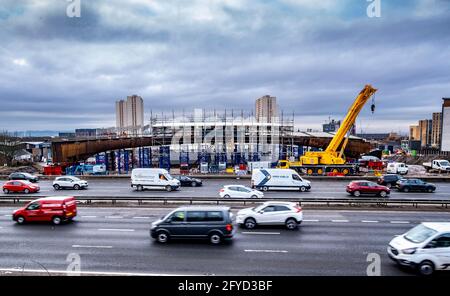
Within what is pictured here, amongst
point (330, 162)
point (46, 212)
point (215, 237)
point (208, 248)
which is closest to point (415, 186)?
point (330, 162)

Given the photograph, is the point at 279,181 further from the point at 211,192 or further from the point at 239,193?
the point at 211,192

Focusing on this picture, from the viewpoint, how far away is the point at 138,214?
17.6 meters

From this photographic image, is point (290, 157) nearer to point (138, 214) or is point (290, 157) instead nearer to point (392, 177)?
point (392, 177)

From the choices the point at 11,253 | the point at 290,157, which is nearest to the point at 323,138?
the point at 290,157

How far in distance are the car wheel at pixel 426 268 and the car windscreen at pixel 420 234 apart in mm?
669

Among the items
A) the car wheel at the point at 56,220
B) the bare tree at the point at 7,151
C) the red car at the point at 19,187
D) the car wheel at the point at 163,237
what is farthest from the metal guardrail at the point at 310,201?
the bare tree at the point at 7,151

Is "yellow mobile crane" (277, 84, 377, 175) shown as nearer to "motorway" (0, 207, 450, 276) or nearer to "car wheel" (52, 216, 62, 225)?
"motorway" (0, 207, 450, 276)

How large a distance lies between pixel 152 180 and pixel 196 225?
1586 centimetres

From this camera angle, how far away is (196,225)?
38.8 ft

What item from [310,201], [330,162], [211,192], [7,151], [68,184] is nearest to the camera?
[310,201]

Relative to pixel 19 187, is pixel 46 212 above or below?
above

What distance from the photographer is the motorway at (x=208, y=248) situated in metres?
9.57

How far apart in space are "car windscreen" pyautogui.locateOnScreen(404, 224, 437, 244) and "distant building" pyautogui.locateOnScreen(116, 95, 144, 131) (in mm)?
109635
